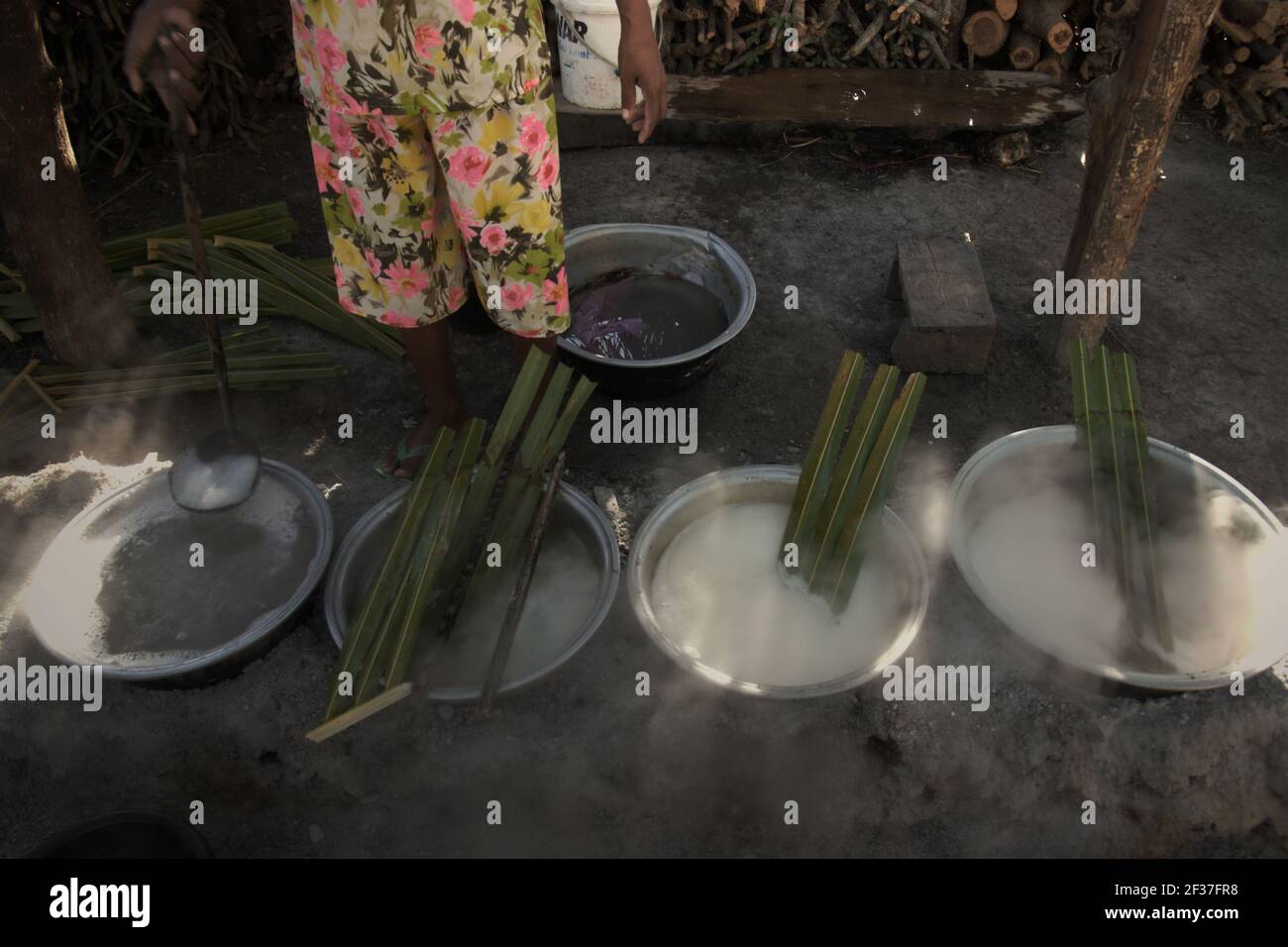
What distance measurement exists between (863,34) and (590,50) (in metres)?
1.84

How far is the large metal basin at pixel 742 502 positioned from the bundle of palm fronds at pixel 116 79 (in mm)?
3840

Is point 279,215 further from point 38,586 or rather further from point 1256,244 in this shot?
point 1256,244

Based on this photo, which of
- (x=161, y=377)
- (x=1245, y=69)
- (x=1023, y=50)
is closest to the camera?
(x=161, y=377)

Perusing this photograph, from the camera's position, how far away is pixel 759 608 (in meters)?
2.56

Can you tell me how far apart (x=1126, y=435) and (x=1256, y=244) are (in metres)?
2.56

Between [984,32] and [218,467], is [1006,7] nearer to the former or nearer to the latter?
[984,32]

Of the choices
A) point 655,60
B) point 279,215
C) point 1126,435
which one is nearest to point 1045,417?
point 1126,435

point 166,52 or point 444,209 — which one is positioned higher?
point 166,52

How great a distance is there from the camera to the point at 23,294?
3.62 metres

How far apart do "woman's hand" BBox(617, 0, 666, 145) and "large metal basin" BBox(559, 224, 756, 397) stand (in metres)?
0.84

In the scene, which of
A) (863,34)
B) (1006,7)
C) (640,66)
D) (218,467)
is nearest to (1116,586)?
(640,66)

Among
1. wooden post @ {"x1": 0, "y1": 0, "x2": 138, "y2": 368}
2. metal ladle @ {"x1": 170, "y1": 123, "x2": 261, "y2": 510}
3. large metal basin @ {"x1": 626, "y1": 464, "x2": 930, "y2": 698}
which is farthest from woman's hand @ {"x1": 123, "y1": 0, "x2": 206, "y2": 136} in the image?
large metal basin @ {"x1": 626, "y1": 464, "x2": 930, "y2": 698}

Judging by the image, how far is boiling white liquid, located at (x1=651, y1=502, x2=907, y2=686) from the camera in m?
2.43

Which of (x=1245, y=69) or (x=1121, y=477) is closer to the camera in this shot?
(x=1121, y=477)
